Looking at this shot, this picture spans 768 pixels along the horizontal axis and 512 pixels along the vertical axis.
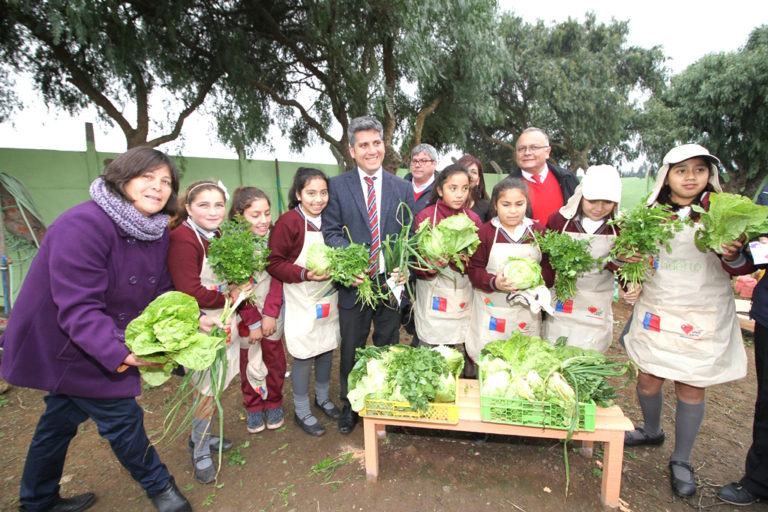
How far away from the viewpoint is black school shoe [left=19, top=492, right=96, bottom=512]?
9.53ft

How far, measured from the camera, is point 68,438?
2754 millimetres

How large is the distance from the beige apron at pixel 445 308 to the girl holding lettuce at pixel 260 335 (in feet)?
4.61

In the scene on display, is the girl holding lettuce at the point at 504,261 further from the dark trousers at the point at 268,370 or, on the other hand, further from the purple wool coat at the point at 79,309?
the purple wool coat at the point at 79,309

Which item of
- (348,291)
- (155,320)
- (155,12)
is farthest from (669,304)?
(155,12)

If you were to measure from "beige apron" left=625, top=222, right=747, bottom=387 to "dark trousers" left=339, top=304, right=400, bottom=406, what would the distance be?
2213 millimetres

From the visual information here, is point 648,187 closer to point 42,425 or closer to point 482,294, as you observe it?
point 482,294

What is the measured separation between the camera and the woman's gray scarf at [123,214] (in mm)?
2434

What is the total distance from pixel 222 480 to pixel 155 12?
8.08m

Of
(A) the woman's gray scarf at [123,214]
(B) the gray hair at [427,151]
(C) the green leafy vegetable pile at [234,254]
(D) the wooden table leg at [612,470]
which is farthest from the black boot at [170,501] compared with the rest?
(B) the gray hair at [427,151]

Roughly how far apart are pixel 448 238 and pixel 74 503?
11.5 ft

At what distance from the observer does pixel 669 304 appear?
3.04 m

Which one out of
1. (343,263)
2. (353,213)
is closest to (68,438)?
(343,263)

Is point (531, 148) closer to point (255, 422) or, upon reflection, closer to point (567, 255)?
point (567, 255)

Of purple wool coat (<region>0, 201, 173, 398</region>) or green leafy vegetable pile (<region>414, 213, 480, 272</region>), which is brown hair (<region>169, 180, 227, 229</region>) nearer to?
purple wool coat (<region>0, 201, 173, 398</region>)
